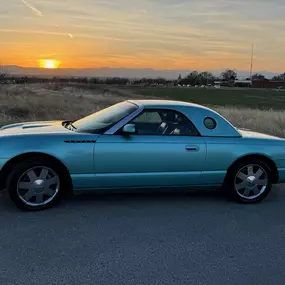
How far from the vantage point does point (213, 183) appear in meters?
5.02

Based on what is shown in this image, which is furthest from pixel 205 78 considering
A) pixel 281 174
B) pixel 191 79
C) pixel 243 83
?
pixel 281 174

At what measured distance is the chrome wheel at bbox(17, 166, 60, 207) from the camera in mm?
4344

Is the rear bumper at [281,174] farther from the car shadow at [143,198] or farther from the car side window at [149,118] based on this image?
the car side window at [149,118]

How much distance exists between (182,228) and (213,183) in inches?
44.1

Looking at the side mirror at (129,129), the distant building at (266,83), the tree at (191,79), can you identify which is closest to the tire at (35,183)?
the side mirror at (129,129)

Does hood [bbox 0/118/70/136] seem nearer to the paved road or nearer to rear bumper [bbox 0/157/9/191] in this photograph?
rear bumper [bbox 0/157/9/191]

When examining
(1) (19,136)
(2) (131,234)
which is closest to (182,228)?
(2) (131,234)

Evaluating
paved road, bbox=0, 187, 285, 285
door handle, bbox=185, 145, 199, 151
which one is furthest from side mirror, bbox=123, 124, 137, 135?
paved road, bbox=0, 187, 285, 285

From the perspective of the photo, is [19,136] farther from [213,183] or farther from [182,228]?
[213,183]

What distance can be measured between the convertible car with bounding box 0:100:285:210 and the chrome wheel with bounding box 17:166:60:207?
12 mm

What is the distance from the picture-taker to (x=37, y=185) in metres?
4.39

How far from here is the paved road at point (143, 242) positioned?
10.1 feet

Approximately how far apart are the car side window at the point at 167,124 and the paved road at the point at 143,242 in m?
0.98

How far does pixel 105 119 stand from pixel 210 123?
4.82ft
